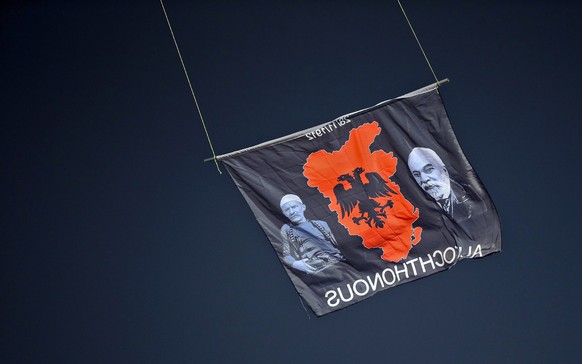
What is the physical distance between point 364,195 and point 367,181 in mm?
76

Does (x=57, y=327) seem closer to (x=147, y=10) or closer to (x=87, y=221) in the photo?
(x=87, y=221)

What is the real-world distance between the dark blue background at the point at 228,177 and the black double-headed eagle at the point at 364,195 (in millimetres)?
734

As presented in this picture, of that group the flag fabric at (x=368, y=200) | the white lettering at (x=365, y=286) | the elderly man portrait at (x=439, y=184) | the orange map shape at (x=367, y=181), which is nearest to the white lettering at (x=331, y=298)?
the flag fabric at (x=368, y=200)

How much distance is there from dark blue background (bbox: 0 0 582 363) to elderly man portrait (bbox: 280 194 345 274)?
631mm

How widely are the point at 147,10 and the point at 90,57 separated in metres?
0.48

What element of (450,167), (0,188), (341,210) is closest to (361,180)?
(341,210)

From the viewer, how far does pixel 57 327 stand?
475 centimetres

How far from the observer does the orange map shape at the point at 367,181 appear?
14.3 ft

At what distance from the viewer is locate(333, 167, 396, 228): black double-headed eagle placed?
4395 mm

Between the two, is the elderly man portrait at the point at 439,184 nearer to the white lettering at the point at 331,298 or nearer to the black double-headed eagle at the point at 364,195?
the black double-headed eagle at the point at 364,195

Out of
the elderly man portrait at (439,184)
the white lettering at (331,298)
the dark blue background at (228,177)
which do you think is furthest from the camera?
the dark blue background at (228,177)

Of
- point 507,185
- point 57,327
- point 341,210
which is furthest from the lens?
point 507,185

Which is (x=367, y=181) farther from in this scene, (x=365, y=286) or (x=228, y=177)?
(x=228, y=177)

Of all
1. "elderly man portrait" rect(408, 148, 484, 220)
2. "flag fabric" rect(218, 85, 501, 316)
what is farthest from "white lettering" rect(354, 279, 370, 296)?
"elderly man portrait" rect(408, 148, 484, 220)
